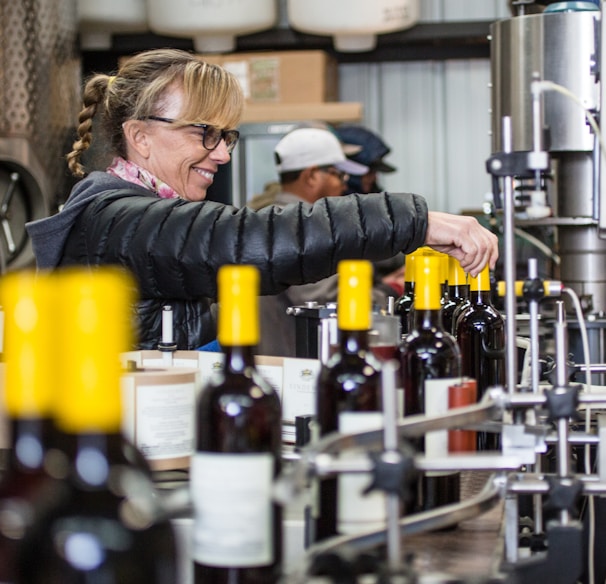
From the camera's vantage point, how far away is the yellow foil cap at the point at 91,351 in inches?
27.6

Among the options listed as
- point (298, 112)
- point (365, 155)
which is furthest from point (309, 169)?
point (298, 112)

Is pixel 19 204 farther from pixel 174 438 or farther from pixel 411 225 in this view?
pixel 174 438

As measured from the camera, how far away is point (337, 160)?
3.97 meters

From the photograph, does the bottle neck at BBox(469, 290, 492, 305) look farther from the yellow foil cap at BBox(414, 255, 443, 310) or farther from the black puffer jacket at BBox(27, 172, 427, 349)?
the yellow foil cap at BBox(414, 255, 443, 310)

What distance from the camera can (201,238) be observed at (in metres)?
1.68

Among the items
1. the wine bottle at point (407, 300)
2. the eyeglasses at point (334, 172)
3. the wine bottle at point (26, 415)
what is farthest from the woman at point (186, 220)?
the eyeglasses at point (334, 172)

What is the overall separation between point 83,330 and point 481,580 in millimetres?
381

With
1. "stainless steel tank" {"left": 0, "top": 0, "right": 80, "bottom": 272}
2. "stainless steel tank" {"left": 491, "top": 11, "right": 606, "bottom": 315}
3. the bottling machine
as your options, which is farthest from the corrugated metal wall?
the bottling machine

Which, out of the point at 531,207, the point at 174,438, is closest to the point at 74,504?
the point at 174,438

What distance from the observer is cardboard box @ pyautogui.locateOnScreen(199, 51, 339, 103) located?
185 inches

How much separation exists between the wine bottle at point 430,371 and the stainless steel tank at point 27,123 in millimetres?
2944

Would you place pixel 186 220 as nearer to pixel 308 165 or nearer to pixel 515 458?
pixel 515 458

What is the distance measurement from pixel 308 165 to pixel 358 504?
121 inches

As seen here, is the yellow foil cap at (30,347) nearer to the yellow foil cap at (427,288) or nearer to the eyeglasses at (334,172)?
the yellow foil cap at (427,288)
